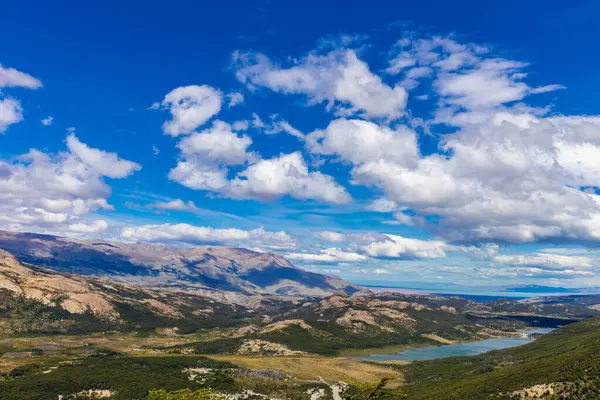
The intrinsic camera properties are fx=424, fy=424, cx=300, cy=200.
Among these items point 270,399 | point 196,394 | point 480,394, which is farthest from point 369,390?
point 270,399

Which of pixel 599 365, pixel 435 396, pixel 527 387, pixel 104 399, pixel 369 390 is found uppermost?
pixel 369 390

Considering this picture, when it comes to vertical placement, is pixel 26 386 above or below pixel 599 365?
below

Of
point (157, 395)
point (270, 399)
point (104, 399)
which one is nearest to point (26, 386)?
point (104, 399)

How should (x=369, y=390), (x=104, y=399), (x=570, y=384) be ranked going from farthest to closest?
1. (x=104, y=399)
2. (x=570, y=384)
3. (x=369, y=390)

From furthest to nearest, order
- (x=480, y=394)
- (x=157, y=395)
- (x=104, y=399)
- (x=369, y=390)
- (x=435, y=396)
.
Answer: (x=104, y=399)
(x=435, y=396)
(x=480, y=394)
(x=157, y=395)
(x=369, y=390)

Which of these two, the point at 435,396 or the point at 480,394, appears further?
the point at 435,396

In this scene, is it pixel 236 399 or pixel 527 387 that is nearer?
pixel 527 387

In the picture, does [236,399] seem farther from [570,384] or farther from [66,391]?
[570,384]

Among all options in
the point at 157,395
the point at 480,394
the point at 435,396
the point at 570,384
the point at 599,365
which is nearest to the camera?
the point at 157,395

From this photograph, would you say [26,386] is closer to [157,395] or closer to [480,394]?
[157,395]
